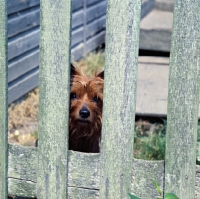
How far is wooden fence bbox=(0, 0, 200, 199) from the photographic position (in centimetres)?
282

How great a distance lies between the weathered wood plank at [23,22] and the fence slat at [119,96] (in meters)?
3.16

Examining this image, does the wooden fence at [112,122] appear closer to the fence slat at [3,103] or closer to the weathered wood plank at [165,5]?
the fence slat at [3,103]

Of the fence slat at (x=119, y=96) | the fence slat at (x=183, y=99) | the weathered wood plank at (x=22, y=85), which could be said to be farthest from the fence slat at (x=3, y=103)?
the weathered wood plank at (x=22, y=85)

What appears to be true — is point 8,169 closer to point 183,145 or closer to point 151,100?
point 183,145

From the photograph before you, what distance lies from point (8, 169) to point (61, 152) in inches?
14.1

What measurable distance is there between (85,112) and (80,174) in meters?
1.11

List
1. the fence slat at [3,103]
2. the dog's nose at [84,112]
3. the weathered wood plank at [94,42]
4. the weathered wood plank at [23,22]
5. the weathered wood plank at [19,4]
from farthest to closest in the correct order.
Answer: the weathered wood plank at [94,42] → the weathered wood plank at [23,22] → the weathered wood plank at [19,4] → the dog's nose at [84,112] → the fence slat at [3,103]

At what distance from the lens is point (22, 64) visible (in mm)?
6395

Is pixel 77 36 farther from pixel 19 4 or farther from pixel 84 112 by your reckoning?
pixel 84 112

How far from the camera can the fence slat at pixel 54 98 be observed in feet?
9.56

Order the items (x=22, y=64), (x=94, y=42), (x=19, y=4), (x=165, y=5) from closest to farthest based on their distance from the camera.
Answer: (x=19, y=4) → (x=22, y=64) → (x=94, y=42) → (x=165, y=5)

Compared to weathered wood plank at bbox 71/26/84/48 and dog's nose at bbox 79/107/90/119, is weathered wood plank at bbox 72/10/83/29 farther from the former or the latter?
dog's nose at bbox 79/107/90/119

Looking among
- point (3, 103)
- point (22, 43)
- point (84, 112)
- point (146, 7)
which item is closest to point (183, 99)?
point (3, 103)

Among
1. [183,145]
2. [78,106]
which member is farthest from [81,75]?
[183,145]
